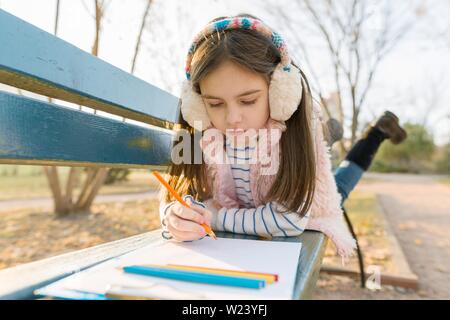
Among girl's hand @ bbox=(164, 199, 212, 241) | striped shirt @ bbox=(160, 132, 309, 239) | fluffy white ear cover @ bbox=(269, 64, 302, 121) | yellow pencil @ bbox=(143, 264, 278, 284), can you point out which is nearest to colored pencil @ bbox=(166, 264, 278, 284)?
yellow pencil @ bbox=(143, 264, 278, 284)

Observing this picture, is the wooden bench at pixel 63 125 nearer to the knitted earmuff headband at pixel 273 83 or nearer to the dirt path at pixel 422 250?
the knitted earmuff headband at pixel 273 83

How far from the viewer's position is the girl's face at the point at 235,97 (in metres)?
1.03

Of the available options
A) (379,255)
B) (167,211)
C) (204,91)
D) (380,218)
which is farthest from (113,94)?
(380,218)

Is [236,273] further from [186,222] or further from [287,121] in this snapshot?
[287,121]

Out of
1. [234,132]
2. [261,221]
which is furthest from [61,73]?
[261,221]

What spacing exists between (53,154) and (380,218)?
13.7 ft

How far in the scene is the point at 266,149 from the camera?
115 cm

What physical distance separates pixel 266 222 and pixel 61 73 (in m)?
0.63

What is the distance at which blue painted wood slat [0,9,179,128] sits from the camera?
67cm

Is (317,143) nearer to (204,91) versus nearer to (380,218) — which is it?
(204,91)

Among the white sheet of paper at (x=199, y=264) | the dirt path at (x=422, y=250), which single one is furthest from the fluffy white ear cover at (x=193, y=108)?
the dirt path at (x=422, y=250)

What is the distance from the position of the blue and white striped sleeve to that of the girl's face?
0.25 m

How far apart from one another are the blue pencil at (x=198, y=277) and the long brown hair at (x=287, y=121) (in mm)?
509

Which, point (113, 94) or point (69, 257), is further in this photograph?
point (113, 94)
